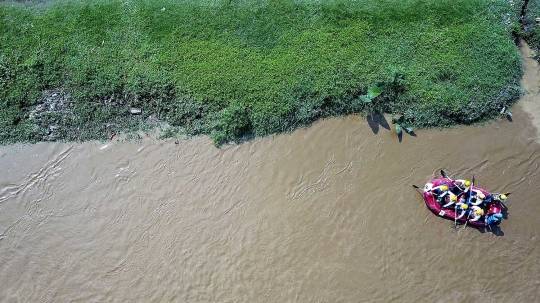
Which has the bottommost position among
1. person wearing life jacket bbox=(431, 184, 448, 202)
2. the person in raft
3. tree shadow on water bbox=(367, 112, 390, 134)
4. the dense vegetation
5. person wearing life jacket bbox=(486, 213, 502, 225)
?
person wearing life jacket bbox=(486, 213, 502, 225)

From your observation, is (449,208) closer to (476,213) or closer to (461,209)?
(461,209)

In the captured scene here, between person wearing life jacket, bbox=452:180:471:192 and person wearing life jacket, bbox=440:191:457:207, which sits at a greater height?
person wearing life jacket, bbox=452:180:471:192

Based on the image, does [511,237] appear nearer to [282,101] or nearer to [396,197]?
A: [396,197]

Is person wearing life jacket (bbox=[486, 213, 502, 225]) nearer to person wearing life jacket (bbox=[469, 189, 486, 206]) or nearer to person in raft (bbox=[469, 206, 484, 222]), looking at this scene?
person in raft (bbox=[469, 206, 484, 222])

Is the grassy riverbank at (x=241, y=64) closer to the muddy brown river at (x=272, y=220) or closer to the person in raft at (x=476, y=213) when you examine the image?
the muddy brown river at (x=272, y=220)

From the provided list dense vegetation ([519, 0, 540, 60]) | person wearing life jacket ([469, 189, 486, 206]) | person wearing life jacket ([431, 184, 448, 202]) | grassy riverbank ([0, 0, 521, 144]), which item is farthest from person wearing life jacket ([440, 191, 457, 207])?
dense vegetation ([519, 0, 540, 60])
